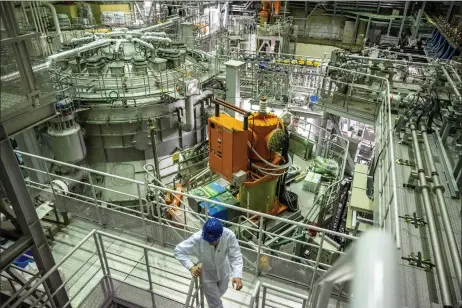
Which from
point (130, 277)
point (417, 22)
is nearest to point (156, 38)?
point (130, 277)

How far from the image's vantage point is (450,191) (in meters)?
4.46

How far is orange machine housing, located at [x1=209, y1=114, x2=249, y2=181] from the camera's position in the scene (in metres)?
5.91

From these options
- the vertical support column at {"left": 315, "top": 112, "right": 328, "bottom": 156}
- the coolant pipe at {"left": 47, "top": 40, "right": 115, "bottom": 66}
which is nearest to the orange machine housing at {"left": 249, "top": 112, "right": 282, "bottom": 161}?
the vertical support column at {"left": 315, "top": 112, "right": 328, "bottom": 156}

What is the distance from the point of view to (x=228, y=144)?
6035 millimetres

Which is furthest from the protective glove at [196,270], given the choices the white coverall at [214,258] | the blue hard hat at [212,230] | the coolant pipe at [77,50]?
the coolant pipe at [77,50]

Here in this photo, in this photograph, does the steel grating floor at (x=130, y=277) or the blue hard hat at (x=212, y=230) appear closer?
the blue hard hat at (x=212, y=230)

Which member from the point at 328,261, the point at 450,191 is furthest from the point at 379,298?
the point at 328,261

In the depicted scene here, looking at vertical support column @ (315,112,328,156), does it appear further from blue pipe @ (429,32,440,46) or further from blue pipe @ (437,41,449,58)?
blue pipe @ (429,32,440,46)

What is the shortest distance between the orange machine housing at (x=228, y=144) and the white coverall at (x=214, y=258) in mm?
2587

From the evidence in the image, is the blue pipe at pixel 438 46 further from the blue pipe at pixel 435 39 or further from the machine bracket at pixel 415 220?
the machine bracket at pixel 415 220

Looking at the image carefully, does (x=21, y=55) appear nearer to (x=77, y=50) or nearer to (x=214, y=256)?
(x=214, y=256)

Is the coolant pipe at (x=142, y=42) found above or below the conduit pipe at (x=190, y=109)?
above

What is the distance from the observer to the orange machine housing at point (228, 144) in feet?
19.4

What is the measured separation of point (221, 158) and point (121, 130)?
12.1 feet
